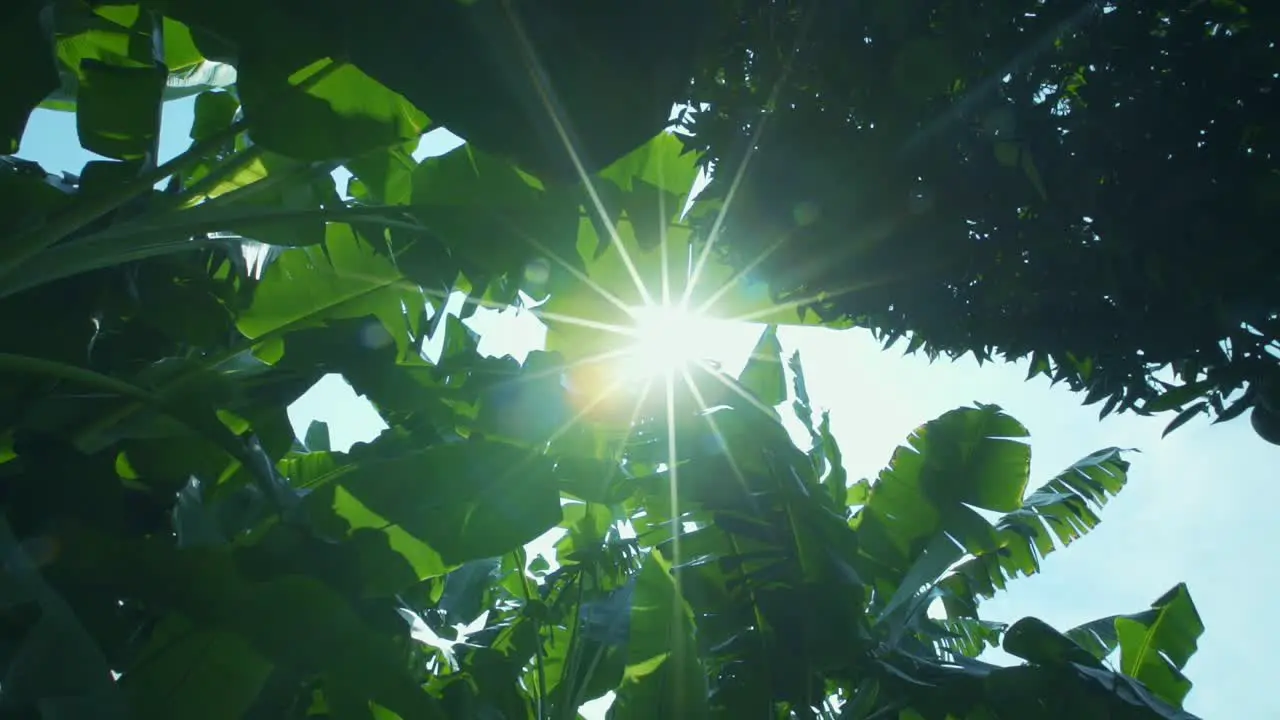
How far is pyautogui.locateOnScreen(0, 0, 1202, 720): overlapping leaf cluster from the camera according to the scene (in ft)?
5.35

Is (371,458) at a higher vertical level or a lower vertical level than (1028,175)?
higher

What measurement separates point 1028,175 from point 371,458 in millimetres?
1910

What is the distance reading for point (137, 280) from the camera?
6.75 feet

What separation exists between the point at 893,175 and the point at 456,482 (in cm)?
126

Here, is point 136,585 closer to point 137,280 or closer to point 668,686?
point 137,280

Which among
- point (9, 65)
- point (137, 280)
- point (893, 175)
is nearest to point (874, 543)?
point (893, 175)

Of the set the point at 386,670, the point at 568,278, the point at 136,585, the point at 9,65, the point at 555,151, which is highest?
the point at 568,278

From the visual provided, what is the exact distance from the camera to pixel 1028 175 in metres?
1.39

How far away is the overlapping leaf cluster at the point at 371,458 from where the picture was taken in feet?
5.35

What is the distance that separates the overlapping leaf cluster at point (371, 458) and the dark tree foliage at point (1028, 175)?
0.34m

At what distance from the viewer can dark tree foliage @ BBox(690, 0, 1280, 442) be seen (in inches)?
50.5

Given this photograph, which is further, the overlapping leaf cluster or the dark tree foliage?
the overlapping leaf cluster

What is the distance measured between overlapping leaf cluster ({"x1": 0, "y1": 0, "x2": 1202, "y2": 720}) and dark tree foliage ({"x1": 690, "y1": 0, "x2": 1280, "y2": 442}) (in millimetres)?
344

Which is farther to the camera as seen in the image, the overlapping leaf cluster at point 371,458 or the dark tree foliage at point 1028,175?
the overlapping leaf cluster at point 371,458
